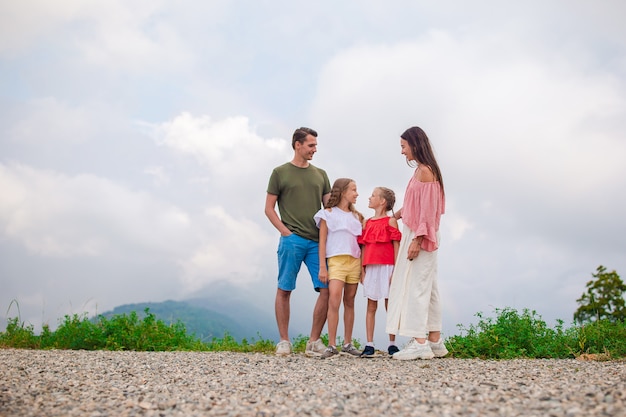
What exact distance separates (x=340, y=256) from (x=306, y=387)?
2.93 m

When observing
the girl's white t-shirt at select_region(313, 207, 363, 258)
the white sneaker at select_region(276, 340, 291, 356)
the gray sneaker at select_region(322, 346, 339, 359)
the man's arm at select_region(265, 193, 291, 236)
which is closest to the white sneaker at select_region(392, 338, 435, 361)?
the gray sneaker at select_region(322, 346, 339, 359)

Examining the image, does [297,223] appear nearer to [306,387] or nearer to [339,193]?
[339,193]

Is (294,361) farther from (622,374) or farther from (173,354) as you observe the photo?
(622,374)

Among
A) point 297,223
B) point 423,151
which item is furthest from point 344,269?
point 423,151

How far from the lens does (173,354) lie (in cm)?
885

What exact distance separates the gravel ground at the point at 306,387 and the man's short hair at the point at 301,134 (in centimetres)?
318

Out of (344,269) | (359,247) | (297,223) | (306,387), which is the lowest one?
(306,387)

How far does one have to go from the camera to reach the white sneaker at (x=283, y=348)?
8630 mm

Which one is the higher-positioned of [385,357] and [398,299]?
[398,299]

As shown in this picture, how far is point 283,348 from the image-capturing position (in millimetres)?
8688

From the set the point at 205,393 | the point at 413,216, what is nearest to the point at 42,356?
the point at 205,393

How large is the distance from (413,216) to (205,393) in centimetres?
382

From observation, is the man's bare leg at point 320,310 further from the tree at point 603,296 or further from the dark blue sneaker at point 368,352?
the tree at point 603,296

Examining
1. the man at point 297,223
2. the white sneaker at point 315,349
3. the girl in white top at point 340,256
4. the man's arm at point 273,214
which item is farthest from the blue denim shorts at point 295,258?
the white sneaker at point 315,349
